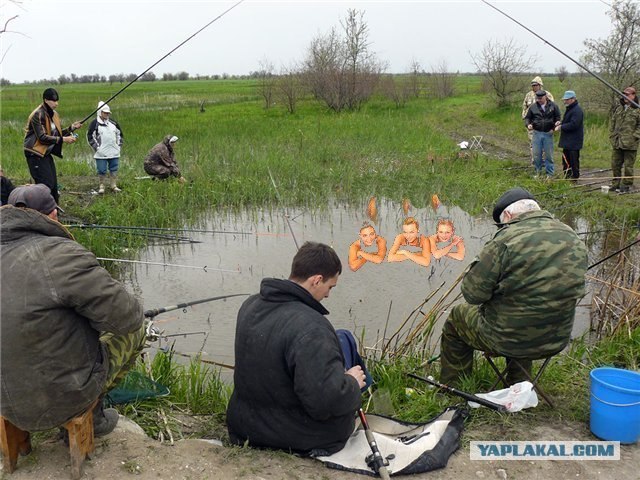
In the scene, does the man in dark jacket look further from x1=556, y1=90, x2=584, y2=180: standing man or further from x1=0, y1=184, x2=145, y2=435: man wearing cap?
x1=556, y1=90, x2=584, y2=180: standing man

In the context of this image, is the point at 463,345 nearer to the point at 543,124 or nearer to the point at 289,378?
the point at 289,378

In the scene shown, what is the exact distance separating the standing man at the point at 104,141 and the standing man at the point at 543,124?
7.25 metres

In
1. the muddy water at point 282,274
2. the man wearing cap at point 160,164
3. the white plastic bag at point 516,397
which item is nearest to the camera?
the white plastic bag at point 516,397

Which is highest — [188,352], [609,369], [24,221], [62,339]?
[24,221]

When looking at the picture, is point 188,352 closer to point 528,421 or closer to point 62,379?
point 62,379

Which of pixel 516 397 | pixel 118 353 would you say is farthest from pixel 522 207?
pixel 118 353

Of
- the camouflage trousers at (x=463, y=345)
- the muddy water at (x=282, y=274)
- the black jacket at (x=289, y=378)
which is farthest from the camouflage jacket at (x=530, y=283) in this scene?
the muddy water at (x=282, y=274)

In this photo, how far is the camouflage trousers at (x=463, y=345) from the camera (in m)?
3.43

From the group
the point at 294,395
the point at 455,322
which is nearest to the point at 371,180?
the point at 455,322

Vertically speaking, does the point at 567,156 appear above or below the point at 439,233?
above

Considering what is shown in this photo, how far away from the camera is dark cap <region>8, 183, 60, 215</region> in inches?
106

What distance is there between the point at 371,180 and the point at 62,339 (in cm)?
890

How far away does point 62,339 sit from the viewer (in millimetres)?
2434

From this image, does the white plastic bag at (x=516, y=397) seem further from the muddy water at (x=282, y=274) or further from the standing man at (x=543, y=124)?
the standing man at (x=543, y=124)
